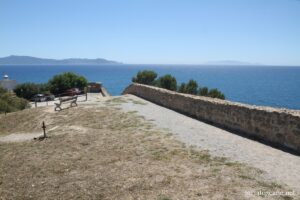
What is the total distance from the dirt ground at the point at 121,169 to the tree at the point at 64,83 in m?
32.6

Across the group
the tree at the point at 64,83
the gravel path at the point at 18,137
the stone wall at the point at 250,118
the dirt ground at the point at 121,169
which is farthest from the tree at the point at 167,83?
the dirt ground at the point at 121,169

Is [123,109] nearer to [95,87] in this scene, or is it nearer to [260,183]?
[260,183]

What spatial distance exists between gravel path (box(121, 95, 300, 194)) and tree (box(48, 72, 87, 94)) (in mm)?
32422

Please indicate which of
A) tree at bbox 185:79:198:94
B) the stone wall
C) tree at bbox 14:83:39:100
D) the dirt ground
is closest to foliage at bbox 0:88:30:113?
tree at bbox 14:83:39:100

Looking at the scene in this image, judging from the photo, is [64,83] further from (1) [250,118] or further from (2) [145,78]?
(1) [250,118]

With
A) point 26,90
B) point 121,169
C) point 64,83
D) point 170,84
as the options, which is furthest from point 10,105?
point 121,169

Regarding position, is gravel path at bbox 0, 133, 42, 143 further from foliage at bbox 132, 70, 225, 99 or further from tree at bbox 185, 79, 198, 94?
tree at bbox 185, 79, 198, 94

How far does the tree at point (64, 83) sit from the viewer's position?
44.7m

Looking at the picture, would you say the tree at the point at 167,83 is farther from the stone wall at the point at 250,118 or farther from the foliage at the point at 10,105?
the stone wall at the point at 250,118

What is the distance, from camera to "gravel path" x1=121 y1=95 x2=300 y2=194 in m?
7.02

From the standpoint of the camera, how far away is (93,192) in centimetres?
664

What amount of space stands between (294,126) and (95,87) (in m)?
29.8

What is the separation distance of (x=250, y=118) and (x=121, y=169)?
16.2 feet

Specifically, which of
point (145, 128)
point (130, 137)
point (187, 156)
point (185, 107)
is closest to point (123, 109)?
point (185, 107)
